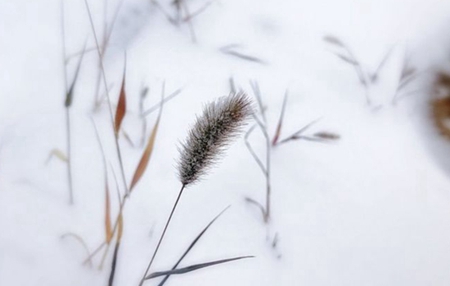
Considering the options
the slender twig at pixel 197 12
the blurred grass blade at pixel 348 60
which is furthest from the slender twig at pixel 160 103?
the blurred grass blade at pixel 348 60

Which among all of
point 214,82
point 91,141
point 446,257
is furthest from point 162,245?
point 446,257

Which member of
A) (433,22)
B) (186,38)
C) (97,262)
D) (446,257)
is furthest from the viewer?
(433,22)

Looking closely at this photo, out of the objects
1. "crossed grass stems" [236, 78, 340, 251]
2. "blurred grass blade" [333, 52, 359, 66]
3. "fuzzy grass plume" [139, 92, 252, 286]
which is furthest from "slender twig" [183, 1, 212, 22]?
"fuzzy grass plume" [139, 92, 252, 286]

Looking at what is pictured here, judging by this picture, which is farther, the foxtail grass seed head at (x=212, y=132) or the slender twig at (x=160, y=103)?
the slender twig at (x=160, y=103)

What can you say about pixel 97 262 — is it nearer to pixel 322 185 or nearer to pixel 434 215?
pixel 322 185

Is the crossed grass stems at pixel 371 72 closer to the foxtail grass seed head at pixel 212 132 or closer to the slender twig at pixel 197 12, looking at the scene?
the slender twig at pixel 197 12

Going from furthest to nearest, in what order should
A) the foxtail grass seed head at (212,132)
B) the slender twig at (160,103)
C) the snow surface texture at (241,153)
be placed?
the slender twig at (160,103), the snow surface texture at (241,153), the foxtail grass seed head at (212,132)

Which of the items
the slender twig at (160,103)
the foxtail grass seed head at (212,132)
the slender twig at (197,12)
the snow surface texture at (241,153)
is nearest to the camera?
the foxtail grass seed head at (212,132)
